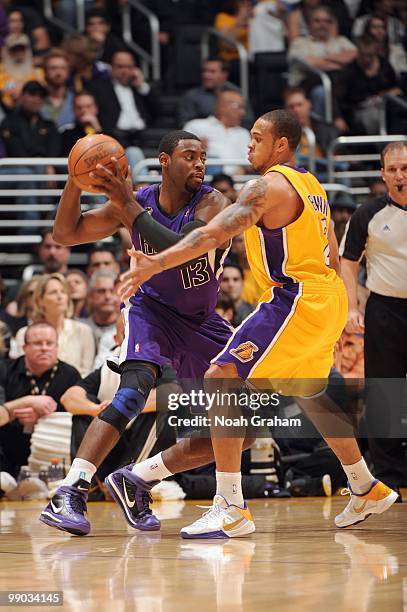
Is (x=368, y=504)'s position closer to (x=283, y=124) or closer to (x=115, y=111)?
(x=283, y=124)

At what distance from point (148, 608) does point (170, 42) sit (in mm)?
13056

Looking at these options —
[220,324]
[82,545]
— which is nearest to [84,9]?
[220,324]

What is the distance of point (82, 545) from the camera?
5371 millimetres

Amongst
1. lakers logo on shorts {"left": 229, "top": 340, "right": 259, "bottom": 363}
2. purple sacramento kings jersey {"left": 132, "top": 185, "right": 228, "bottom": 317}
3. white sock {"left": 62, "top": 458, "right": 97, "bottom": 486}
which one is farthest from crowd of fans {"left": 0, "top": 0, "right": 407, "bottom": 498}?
lakers logo on shorts {"left": 229, "top": 340, "right": 259, "bottom": 363}

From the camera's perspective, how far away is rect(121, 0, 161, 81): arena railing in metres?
15.6

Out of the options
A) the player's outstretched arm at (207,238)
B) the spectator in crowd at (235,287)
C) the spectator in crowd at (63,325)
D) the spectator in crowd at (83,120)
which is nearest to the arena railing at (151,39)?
the spectator in crowd at (83,120)

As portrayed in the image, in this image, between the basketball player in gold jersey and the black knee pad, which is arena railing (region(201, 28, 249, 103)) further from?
the black knee pad

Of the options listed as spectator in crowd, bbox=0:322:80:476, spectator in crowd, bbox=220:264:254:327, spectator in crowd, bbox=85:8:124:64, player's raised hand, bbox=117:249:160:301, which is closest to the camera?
player's raised hand, bbox=117:249:160:301

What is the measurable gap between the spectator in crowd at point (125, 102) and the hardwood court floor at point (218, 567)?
7.64 m

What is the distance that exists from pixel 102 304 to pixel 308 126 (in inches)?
169

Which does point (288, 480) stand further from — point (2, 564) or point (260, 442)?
point (2, 564)

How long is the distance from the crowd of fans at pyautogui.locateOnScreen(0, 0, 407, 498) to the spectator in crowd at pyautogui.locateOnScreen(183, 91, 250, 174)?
0.01m

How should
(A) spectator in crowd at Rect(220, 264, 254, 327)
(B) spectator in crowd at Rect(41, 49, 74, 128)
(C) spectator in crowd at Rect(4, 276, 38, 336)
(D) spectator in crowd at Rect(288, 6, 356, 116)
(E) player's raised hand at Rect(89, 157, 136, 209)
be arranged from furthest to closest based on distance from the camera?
(D) spectator in crowd at Rect(288, 6, 356, 116) < (B) spectator in crowd at Rect(41, 49, 74, 128) < (C) spectator in crowd at Rect(4, 276, 38, 336) < (A) spectator in crowd at Rect(220, 264, 254, 327) < (E) player's raised hand at Rect(89, 157, 136, 209)

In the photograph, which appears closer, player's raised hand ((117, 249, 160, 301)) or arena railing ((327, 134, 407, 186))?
player's raised hand ((117, 249, 160, 301))
